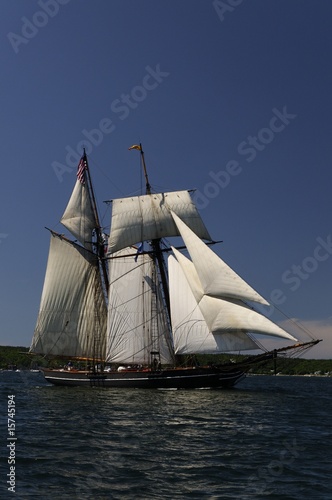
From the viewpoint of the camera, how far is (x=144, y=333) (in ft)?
197

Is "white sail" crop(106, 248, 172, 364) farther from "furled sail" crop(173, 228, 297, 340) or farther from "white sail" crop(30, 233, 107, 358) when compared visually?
"furled sail" crop(173, 228, 297, 340)

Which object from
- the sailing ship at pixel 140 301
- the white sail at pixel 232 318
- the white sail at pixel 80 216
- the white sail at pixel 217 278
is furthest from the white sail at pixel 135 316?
the white sail at pixel 217 278

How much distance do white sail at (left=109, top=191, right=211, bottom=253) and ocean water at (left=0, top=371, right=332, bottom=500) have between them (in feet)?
94.3

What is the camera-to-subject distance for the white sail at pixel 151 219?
210ft

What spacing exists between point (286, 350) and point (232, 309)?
900cm

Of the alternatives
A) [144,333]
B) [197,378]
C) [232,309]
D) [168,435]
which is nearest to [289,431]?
[168,435]

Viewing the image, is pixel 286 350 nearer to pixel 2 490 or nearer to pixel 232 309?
pixel 232 309

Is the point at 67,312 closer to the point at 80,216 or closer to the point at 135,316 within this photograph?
the point at 135,316

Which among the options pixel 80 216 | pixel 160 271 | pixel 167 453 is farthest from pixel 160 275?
pixel 167 453

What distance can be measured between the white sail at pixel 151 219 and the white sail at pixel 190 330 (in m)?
8.07

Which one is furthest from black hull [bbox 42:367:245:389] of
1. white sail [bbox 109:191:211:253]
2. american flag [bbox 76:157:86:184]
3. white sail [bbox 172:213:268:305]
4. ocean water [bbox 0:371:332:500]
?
american flag [bbox 76:157:86:184]

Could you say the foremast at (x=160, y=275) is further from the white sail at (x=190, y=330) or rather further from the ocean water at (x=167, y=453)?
the ocean water at (x=167, y=453)

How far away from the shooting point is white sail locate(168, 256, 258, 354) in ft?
164

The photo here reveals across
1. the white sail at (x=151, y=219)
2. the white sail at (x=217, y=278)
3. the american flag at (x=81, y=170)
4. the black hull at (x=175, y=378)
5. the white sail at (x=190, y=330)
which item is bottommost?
the black hull at (x=175, y=378)
